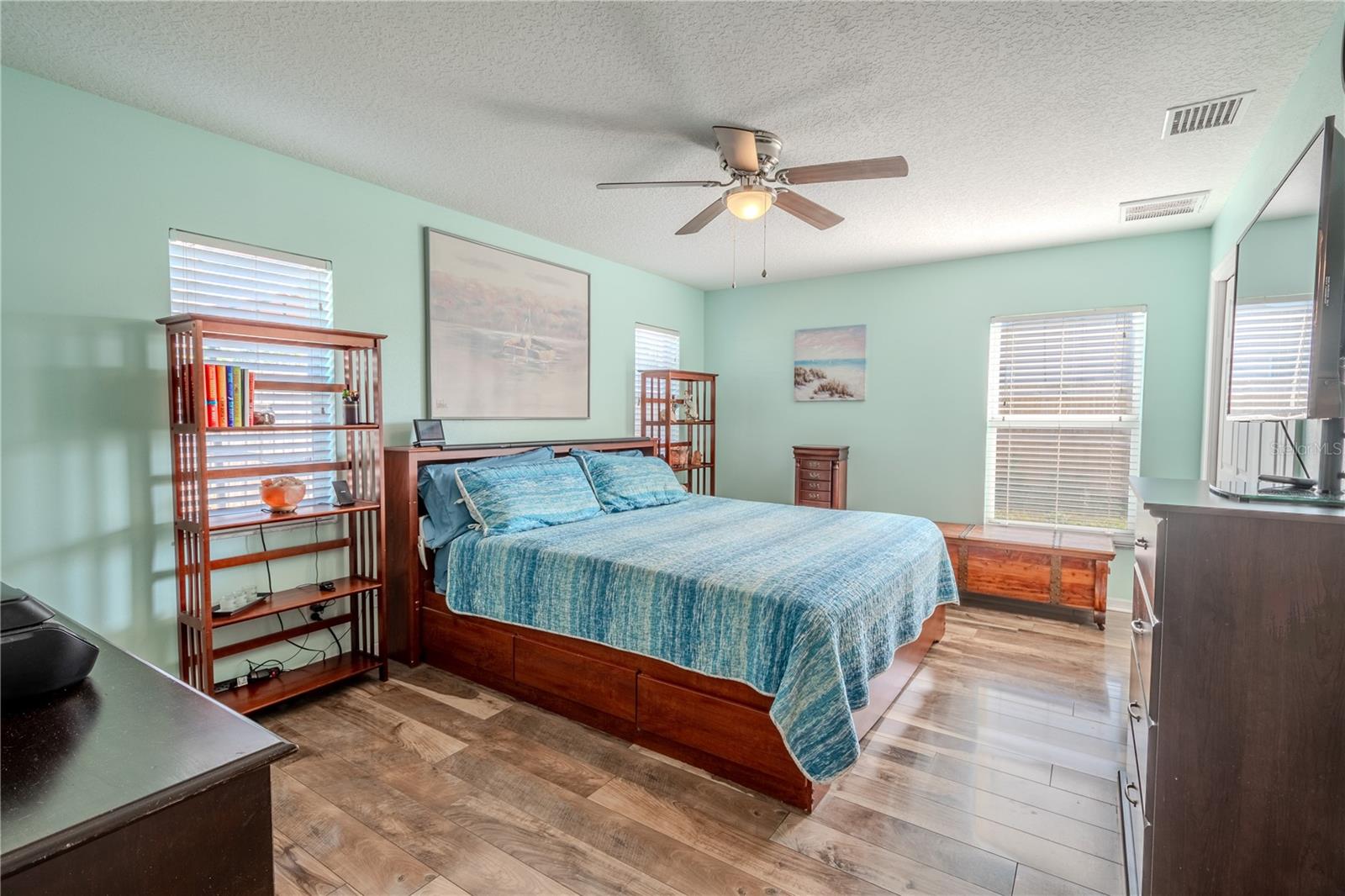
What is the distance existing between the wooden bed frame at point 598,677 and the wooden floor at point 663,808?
79 millimetres

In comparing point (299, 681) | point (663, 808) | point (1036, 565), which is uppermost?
point (1036, 565)

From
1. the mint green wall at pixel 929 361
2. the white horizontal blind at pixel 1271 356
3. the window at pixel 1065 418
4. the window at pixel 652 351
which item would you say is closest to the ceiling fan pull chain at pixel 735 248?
the mint green wall at pixel 929 361

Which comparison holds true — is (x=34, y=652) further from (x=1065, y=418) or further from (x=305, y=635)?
(x=1065, y=418)

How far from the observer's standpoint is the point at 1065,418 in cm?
453

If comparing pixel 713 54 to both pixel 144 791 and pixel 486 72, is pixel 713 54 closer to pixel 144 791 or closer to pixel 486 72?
pixel 486 72

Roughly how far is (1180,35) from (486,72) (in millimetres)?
2320

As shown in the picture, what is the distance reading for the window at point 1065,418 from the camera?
435 cm

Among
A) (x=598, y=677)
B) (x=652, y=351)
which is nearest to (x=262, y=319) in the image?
(x=598, y=677)

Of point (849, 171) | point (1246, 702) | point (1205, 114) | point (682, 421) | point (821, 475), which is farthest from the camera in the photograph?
point (682, 421)

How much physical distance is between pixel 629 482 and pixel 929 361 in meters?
2.71

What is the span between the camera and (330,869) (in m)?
1.84

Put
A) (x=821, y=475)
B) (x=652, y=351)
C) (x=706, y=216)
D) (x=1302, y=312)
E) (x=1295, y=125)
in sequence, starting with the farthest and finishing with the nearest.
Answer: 1. (x=652, y=351)
2. (x=821, y=475)
3. (x=706, y=216)
4. (x=1295, y=125)
5. (x=1302, y=312)

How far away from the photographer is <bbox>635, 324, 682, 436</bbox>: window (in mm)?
5348

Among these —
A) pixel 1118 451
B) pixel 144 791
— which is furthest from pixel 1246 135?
pixel 144 791
